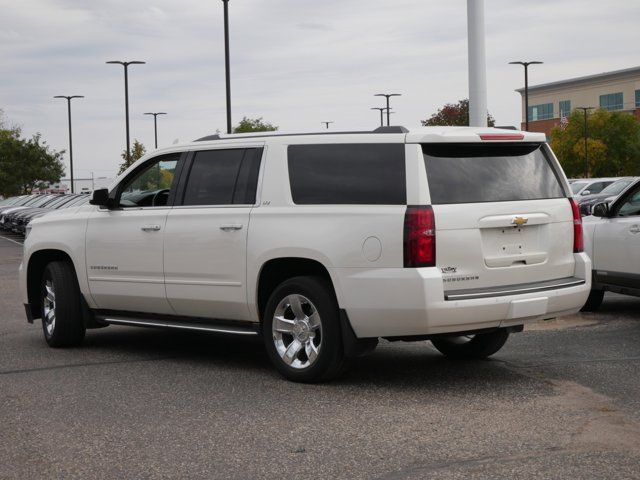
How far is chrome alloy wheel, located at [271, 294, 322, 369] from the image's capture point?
307 inches

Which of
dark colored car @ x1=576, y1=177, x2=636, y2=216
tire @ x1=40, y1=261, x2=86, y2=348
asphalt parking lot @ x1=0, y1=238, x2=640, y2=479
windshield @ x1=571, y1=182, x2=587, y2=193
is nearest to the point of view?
asphalt parking lot @ x1=0, y1=238, x2=640, y2=479

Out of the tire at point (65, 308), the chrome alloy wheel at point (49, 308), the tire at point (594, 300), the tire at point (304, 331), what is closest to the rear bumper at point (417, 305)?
the tire at point (304, 331)

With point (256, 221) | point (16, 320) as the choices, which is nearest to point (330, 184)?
point (256, 221)

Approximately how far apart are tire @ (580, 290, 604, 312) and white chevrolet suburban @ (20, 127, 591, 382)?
3724 millimetres

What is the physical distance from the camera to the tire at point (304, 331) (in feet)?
25.0

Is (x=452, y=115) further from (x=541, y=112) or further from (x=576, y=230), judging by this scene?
(x=576, y=230)

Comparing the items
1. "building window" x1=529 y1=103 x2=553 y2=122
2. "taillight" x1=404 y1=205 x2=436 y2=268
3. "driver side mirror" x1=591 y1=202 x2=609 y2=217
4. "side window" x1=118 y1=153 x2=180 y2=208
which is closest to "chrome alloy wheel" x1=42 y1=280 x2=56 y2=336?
"side window" x1=118 y1=153 x2=180 y2=208

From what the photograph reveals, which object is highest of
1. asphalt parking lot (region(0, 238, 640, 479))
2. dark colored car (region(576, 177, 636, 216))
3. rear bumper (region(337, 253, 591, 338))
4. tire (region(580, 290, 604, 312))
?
dark colored car (region(576, 177, 636, 216))

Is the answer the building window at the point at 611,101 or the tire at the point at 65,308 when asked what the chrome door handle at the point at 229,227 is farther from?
the building window at the point at 611,101

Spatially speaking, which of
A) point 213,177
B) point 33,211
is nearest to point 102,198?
point 213,177

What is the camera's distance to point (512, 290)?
298 inches

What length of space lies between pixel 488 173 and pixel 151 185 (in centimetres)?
309

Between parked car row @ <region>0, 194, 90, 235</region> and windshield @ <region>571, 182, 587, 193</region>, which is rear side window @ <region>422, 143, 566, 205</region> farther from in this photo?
windshield @ <region>571, 182, 587, 193</region>

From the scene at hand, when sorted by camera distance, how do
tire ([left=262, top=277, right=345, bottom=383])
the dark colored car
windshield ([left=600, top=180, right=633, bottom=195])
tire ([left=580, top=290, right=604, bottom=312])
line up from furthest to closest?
windshield ([left=600, top=180, right=633, bottom=195]) < the dark colored car < tire ([left=580, top=290, right=604, bottom=312]) < tire ([left=262, top=277, right=345, bottom=383])
